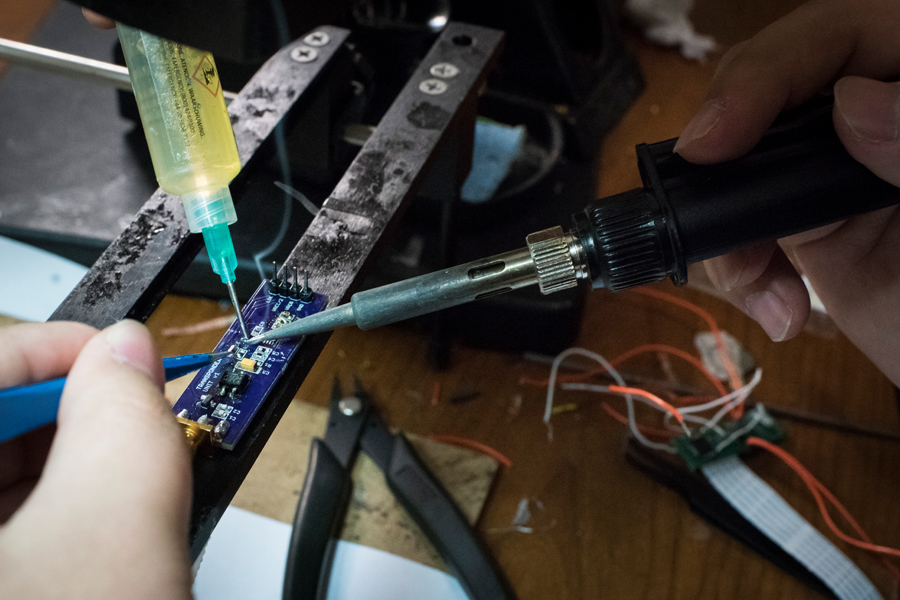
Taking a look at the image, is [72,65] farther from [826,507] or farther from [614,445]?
[826,507]

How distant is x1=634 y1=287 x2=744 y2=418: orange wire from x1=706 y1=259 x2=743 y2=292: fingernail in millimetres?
262

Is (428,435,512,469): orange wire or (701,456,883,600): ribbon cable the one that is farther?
(428,435,512,469): orange wire

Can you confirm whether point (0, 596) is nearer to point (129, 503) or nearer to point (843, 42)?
point (129, 503)

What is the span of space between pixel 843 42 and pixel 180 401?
0.57 m

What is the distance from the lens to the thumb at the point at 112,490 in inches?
10.7

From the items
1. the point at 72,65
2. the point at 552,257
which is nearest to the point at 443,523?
Result: the point at 552,257

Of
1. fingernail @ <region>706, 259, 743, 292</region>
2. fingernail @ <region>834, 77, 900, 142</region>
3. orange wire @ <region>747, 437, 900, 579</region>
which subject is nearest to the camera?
fingernail @ <region>834, 77, 900, 142</region>

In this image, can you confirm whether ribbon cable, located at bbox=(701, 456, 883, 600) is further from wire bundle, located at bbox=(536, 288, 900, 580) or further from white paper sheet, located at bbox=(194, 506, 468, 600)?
white paper sheet, located at bbox=(194, 506, 468, 600)

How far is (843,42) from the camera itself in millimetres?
492

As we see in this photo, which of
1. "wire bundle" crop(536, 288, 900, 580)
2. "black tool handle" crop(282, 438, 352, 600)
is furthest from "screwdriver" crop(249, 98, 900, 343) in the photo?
"wire bundle" crop(536, 288, 900, 580)

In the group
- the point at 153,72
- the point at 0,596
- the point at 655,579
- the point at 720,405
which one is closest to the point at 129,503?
the point at 0,596

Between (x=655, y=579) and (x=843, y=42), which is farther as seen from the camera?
(x=655, y=579)

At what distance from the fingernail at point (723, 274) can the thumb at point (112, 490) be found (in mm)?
496

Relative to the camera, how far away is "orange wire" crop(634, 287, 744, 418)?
0.83 metres
